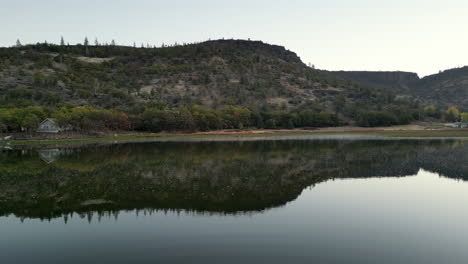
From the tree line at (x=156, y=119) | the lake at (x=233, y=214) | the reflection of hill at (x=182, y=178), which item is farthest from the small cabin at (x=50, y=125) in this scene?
the lake at (x=233, y=214)

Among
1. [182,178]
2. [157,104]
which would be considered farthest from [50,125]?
[182,178]

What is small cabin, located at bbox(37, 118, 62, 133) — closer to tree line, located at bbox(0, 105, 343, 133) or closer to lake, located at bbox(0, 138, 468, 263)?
tree line, located at bbox(0, 105, 343, 133)

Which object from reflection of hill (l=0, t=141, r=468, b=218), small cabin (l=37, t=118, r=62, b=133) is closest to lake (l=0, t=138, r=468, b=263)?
reflection of hill (l=0, t=141, r=468, b=218)

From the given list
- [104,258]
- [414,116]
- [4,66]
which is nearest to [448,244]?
[104,258]

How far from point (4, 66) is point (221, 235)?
197744mm

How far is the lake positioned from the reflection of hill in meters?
0.12

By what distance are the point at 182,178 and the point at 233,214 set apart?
44.0ft

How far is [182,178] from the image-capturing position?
116 ft

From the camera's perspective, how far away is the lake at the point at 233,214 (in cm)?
1683

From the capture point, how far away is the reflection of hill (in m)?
25.6

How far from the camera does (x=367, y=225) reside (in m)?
20.9

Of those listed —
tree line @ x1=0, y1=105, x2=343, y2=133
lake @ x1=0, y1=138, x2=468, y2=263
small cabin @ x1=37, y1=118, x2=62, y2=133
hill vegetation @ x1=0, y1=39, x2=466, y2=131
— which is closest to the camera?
lake @ x1=0, y1=138, x2=468, y2=263

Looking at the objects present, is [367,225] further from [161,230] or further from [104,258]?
[104,258]

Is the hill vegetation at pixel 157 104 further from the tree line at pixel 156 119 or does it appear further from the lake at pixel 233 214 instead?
the lake at pixel 233 214
